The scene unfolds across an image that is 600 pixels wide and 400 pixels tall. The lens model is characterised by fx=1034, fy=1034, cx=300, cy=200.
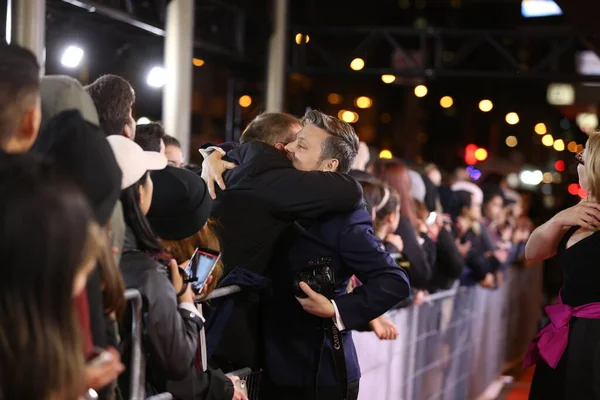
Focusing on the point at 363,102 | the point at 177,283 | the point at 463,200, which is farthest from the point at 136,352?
the point at 363,102

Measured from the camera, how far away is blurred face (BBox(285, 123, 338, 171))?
424cm

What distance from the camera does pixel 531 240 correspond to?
509 centimetres

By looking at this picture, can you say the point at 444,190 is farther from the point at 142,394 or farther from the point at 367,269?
the point at 142,394

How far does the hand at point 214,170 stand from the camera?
4.38 metres

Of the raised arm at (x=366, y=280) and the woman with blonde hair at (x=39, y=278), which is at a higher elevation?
the woman with blonde hair at (x=39, y=278)

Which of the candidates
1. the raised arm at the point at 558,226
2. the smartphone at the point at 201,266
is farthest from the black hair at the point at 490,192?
the smartphone at the point at 201,266

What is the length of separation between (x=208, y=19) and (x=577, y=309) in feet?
35.3

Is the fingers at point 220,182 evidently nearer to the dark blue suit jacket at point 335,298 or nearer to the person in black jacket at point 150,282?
the dark blue suit jacket at point 335,298

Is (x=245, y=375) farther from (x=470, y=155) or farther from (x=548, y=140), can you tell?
(x=548, y=140)

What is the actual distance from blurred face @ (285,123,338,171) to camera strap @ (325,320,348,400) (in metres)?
0.64

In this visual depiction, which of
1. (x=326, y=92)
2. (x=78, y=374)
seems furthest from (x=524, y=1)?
(x=78, y=374)

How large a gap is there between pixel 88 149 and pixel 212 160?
76.3 inches

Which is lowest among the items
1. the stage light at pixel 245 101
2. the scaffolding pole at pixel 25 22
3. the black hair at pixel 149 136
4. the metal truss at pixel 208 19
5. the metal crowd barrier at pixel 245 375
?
the metal crowd barrier at pixel 245 375

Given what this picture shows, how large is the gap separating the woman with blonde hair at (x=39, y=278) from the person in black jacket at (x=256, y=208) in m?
1.99
